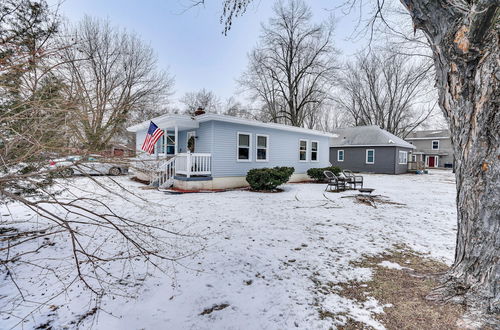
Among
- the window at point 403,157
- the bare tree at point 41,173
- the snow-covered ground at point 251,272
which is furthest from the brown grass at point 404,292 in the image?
the window at point 403,157

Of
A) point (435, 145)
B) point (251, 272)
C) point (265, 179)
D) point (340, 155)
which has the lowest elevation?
point (251, 272)

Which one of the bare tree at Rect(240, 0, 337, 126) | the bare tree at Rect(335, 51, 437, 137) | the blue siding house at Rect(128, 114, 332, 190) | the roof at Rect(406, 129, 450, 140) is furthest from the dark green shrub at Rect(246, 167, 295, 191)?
the roof at Rect(406, 129, 450, 140)

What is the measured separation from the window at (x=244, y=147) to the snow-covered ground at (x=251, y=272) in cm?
519

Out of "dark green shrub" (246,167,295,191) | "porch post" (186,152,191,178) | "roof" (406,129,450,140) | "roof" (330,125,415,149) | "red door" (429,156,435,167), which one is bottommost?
"dark green shrub" (246,167,295,191)

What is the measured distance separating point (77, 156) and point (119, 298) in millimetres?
1608

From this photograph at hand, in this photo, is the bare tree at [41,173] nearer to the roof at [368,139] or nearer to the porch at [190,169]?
the porch at [190,169]

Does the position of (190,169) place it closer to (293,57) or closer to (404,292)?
(404,292)

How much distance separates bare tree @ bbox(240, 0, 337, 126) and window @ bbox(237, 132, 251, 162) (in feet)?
34.0

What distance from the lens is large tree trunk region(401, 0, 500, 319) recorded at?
2.05 meters

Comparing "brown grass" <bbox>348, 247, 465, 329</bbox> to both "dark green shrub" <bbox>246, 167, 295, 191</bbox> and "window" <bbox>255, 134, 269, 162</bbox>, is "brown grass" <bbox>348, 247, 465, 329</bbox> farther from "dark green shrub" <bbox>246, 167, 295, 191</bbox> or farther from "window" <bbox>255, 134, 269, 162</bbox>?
"window" <bbox>255, 134, 269, 162</bbox>

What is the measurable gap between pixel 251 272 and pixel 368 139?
2216 cm

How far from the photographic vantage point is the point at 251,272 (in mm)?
3008

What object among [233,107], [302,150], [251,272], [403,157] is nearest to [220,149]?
[302,150]

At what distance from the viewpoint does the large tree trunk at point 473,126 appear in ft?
6.73
